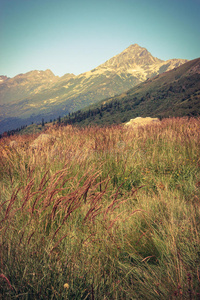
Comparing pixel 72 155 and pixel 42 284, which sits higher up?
pixel 72 155

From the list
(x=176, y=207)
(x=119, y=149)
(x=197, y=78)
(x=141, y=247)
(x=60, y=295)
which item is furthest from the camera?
(x=197, y=78)

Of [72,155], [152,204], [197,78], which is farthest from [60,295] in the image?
[197,78]

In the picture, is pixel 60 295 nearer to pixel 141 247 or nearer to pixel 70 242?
pixel 70 242

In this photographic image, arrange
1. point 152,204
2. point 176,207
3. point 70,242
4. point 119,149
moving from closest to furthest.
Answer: point 70,242 < point 176,207 < point 152,204 < point 119,149

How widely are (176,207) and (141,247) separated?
2.26ft

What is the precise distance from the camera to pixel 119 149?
13.7 feet

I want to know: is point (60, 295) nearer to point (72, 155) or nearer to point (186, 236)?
point (186, 236)

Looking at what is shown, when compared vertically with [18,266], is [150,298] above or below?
below

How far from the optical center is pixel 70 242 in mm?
1498

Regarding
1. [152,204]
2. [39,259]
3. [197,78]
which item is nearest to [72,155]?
[152,204]

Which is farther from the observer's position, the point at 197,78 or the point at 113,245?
the point at 197,78

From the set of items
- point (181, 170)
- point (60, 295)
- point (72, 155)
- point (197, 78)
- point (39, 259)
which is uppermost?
point (197, 78)

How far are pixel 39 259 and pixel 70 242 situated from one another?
322 millimetres

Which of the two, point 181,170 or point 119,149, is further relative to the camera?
point 119,149
